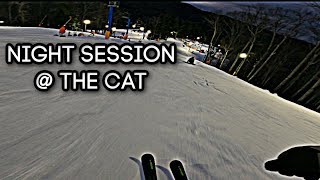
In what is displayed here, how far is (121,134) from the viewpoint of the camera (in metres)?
4.01

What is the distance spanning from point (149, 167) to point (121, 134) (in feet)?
3.48

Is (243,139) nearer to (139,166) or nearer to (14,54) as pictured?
(139,166)

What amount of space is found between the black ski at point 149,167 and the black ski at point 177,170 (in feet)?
1.09

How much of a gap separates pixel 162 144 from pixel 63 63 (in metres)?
5.68

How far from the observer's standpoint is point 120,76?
7691 millimetres

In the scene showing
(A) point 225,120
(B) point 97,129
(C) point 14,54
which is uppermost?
(C) point 14,54

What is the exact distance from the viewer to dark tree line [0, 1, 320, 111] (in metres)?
17.0

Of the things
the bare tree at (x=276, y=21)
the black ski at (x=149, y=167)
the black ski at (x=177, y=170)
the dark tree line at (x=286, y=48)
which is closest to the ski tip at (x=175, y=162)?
the black ski at (x=177, y=170)

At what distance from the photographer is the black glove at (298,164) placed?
13.0 feet

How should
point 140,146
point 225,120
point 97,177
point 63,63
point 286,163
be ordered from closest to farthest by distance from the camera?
point 97,177
point 140,146
point 286,163
point 225,120
point 63,63

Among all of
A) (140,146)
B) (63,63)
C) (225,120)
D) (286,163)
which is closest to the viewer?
(140,146)

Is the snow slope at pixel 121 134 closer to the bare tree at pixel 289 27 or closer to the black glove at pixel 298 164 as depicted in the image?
the black glove at pixel 298 164

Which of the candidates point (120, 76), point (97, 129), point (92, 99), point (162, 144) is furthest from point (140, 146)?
point (120, 76)

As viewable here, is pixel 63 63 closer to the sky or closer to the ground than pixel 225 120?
closer to the sky
